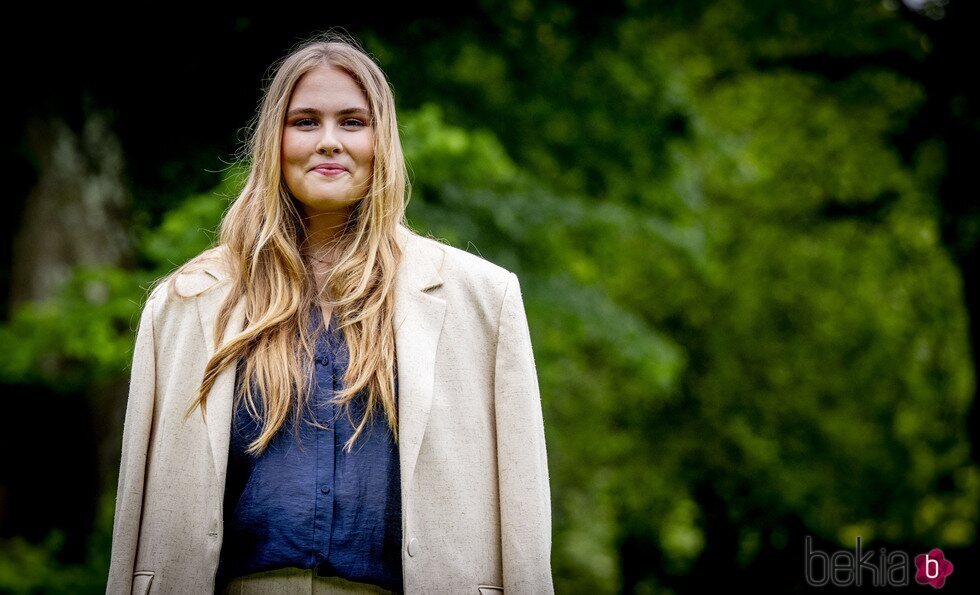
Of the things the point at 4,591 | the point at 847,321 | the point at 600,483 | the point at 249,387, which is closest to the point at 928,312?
the point at 847,321

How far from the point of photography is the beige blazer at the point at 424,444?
2398 millimetres

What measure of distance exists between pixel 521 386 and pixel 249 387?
0.70 m

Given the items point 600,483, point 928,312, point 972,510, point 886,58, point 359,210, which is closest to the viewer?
point 359,210

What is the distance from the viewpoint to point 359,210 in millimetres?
2699

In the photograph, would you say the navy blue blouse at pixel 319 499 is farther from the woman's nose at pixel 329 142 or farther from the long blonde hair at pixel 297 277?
the woman's nose at pixel 329 142

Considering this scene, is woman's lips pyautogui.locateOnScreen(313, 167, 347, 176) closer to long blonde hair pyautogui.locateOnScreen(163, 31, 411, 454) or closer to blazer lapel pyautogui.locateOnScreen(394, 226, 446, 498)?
long blonde hair pyautogui.locateOnScreen(163, 31, 411, 454)

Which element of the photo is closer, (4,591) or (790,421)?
(4,591)

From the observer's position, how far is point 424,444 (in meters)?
2.43

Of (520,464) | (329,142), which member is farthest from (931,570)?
(329,142)

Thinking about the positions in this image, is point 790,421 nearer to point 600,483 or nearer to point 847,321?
point 847,321

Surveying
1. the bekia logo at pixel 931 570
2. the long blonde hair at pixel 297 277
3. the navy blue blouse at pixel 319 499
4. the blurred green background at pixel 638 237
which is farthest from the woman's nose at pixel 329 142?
the bekia logo at pixel 931 570

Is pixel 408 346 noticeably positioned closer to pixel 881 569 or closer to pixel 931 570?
pixel 881 569

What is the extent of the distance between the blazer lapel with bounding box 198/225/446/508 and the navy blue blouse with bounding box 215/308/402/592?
65mm

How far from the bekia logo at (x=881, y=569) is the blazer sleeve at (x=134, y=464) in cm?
623
